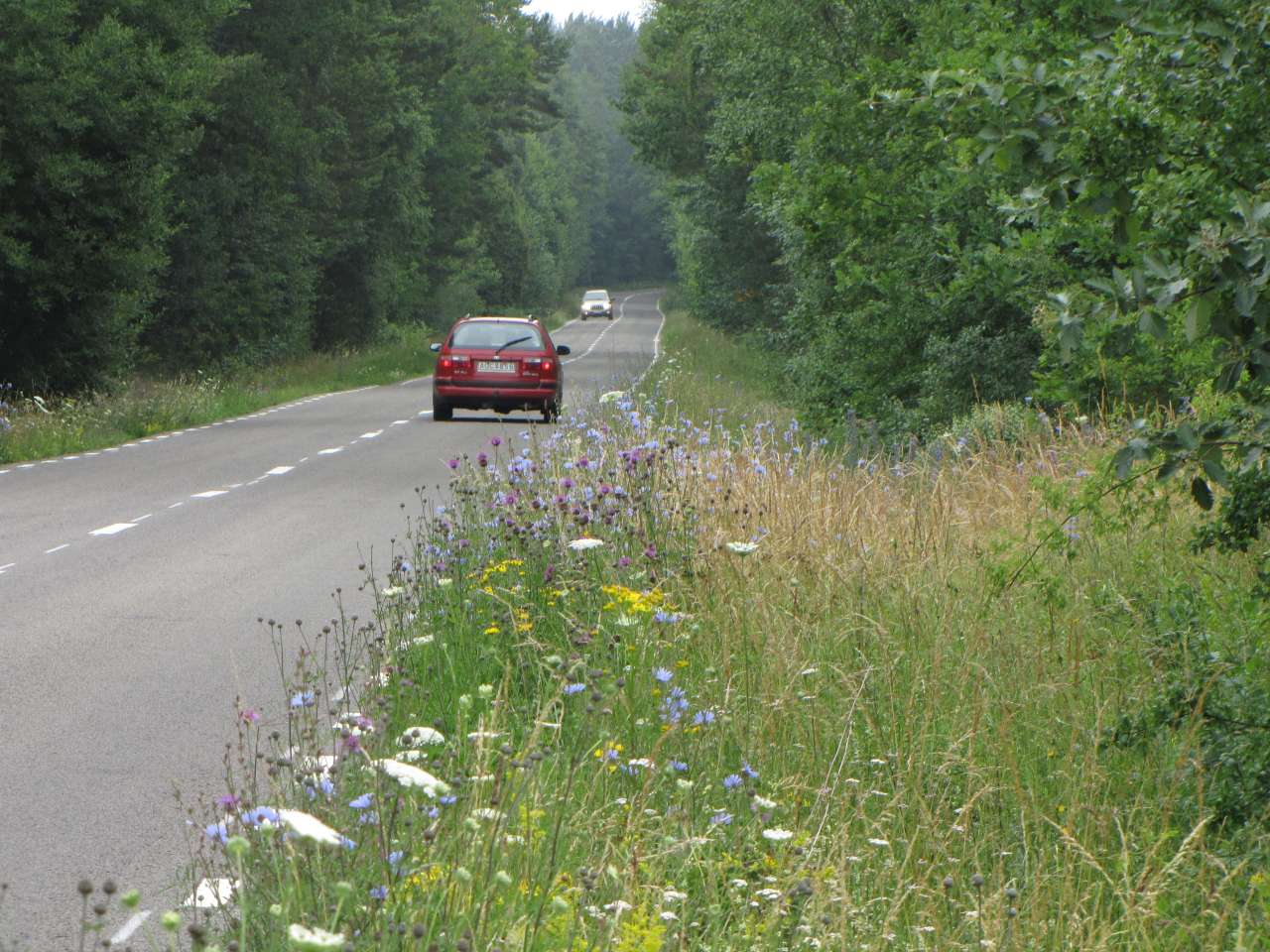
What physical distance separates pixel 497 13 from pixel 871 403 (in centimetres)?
7032

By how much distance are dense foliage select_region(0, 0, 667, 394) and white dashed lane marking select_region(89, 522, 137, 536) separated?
1203 centimetres

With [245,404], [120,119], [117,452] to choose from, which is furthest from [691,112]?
[117,452]

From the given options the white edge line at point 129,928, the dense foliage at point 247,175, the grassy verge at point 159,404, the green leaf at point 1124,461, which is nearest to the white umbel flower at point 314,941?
the white edge line at point 129,928

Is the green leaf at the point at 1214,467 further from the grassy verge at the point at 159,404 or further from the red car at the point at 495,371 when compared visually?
the red car at the point at 495,371

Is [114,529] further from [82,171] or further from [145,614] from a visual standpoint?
[82,171]

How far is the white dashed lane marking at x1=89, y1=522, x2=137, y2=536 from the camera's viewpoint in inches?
550

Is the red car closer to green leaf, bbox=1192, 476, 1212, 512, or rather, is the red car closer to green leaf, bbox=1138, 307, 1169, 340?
green leaf, bbox=1192, 476, 1212, 512

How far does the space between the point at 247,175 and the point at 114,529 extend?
29.3m

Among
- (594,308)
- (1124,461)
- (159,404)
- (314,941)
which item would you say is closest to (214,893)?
(314,941)

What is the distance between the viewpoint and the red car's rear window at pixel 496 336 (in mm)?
28484

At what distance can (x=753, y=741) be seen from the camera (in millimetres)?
5523

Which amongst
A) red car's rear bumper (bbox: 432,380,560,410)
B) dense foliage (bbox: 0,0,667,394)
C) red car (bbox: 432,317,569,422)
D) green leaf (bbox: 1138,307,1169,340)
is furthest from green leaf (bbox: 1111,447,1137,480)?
red car's rear bumper (bbox: 432,380,560,410)

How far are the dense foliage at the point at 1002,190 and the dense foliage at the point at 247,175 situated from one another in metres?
9.46

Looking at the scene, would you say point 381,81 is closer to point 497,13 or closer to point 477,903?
point 497,13
